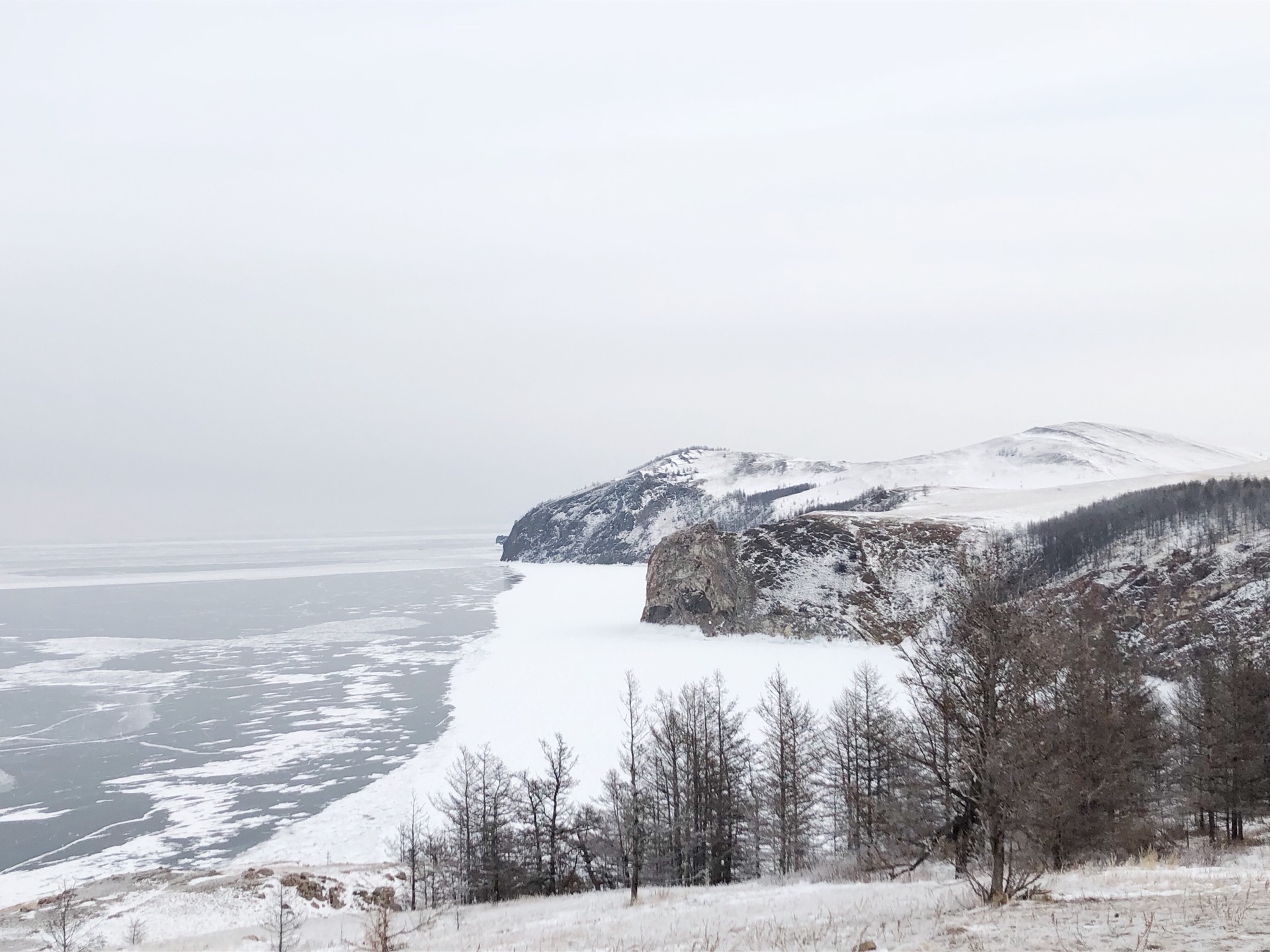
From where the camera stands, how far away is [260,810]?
33188 mm

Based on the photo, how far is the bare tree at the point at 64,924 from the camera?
865 inches

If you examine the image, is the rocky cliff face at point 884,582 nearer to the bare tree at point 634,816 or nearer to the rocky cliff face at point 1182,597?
the rocky cliff face at point 1182,597

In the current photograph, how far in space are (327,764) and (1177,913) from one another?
37.1 metres

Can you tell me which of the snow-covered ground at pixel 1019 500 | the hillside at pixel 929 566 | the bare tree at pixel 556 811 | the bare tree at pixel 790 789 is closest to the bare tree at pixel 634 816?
the bare tree at pixel 556 811

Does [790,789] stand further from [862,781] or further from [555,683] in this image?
[555,683]

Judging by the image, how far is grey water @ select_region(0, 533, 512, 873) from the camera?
31.8m

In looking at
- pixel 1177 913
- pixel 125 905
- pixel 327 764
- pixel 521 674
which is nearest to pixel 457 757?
pixel 327 764

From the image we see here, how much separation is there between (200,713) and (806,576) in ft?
225

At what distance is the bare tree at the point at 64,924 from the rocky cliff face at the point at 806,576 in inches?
2891

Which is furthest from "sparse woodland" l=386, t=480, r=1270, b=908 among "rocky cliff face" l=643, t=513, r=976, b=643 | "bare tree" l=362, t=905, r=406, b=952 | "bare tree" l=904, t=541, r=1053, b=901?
"rocky cliff face" l=643, t=513, r=976, b=643

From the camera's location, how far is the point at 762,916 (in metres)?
15.4

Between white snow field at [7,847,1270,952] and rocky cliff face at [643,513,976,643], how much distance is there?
6806 centimetres

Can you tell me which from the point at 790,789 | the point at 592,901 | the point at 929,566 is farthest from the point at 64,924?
the point at 929,566

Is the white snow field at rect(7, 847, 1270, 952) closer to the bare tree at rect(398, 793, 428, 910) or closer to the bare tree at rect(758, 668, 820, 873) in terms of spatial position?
the bare tree at rect(398, 793, 428, 910)
